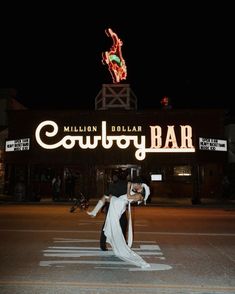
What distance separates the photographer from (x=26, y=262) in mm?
9008

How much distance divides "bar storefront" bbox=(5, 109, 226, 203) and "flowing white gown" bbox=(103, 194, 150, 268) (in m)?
20.5

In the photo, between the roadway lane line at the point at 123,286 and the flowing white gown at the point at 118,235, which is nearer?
the roadway lane line at the point at 123,286

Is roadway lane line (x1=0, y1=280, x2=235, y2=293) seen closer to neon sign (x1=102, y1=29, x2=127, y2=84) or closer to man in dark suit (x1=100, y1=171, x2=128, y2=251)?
man in dark suit (x1=100, y1=171, x2=128, y2=251)

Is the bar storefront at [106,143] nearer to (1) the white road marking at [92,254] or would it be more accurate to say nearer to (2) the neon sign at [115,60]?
(2) the neon sign at [115,60]

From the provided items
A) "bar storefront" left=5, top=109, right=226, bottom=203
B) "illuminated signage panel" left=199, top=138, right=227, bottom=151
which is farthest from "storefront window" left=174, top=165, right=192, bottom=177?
"illuminated signage panel" left=199, top=138, right=227, bottom=151

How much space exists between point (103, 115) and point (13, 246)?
2126 centimetres

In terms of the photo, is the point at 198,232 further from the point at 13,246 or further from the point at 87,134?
the point at 87,134

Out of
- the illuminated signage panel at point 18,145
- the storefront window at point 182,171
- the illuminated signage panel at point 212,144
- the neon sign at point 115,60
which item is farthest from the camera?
the neon sign at point 115,60

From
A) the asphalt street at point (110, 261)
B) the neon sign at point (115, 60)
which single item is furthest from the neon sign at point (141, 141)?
the asphalt street at point (110, 261)

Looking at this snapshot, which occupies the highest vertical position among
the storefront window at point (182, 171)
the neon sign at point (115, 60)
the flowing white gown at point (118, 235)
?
the neon sign at point (115, 60)

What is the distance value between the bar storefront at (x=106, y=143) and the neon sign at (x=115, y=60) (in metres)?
4.88

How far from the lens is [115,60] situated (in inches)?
1400

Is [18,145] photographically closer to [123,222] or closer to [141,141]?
[141,141]

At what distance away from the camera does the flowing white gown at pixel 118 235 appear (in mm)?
8852
